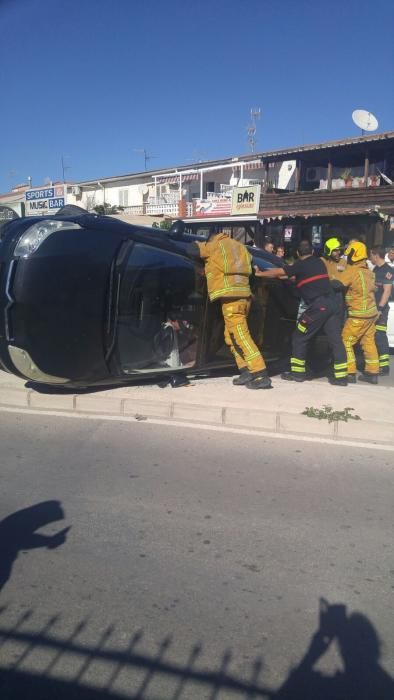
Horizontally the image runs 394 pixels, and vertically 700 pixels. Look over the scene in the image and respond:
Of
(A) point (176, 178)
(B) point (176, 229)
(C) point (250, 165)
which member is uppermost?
(C) point (250, 165)

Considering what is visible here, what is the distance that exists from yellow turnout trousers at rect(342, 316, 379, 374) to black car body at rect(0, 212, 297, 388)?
160cm

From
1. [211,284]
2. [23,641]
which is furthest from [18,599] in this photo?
[211,284]

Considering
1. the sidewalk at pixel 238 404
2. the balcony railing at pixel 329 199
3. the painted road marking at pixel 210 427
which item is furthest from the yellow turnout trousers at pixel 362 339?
the balcony railing at pixel 329 199

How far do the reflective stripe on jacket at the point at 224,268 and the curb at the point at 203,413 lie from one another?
3.87 ft

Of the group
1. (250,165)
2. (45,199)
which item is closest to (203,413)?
(45,199)

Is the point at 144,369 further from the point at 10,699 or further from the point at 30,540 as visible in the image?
the point at 10,699

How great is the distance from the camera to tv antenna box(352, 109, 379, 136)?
73.5 feet

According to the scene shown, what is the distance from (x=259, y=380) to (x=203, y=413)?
0.88 m

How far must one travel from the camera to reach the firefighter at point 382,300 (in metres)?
7.69

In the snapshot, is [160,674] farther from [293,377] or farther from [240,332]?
[293,377]

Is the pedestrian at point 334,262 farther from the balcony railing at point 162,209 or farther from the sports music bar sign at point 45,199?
the balcony railing at point 162,209

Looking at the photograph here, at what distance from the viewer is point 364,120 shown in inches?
887

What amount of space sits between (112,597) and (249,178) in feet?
95.1

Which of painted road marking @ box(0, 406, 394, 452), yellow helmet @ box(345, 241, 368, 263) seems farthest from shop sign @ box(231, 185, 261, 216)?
painted road marking @ box(0, 406, 394, 452)
